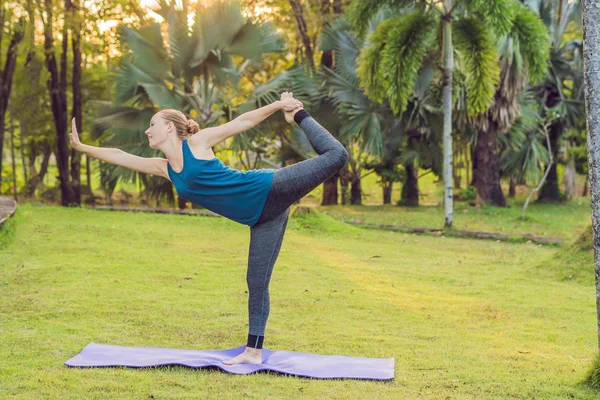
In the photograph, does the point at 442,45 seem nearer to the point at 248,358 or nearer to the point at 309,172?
the point at 309,172

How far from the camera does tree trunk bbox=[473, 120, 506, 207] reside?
78.9 ft

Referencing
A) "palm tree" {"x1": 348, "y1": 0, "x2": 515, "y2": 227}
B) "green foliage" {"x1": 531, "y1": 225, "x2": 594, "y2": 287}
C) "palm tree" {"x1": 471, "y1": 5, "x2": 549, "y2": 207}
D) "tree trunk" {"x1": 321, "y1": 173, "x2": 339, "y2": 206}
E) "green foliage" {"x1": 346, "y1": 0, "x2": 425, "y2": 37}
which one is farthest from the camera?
"tree trunk" {"x1": 321, "y1": 173, "x2": 339, "y2": 206}

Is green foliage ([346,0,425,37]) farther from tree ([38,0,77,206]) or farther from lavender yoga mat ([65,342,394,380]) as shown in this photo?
lavender yoga mat ([65,342,394,380])

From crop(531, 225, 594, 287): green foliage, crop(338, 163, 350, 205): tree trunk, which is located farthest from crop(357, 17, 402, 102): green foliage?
crop(338, 163, 350, 205): tree trunk

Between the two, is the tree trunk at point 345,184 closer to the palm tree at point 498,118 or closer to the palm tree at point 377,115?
the palm tree at point 377,115

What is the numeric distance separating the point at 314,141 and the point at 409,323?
277 centimetres

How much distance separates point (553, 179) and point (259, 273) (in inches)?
891

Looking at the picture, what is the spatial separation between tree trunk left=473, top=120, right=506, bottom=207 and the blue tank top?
63.8ft

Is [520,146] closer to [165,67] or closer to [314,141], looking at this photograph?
[165,67]

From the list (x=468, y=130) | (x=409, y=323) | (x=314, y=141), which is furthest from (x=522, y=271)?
(x=468, y=130)

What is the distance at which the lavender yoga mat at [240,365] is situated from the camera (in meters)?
5.49

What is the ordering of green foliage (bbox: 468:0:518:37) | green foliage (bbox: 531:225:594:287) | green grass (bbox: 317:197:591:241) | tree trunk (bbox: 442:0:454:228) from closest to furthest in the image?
green foliage (bbox: 531:225:594:287) < green foliage (bbox: 468:0:518:37) < tree trunk (bbox: 442:0:454:228) < green grass (bbox: 317:197:591:241)

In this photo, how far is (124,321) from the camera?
717 cm

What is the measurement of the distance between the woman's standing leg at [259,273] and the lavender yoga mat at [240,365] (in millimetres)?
132
